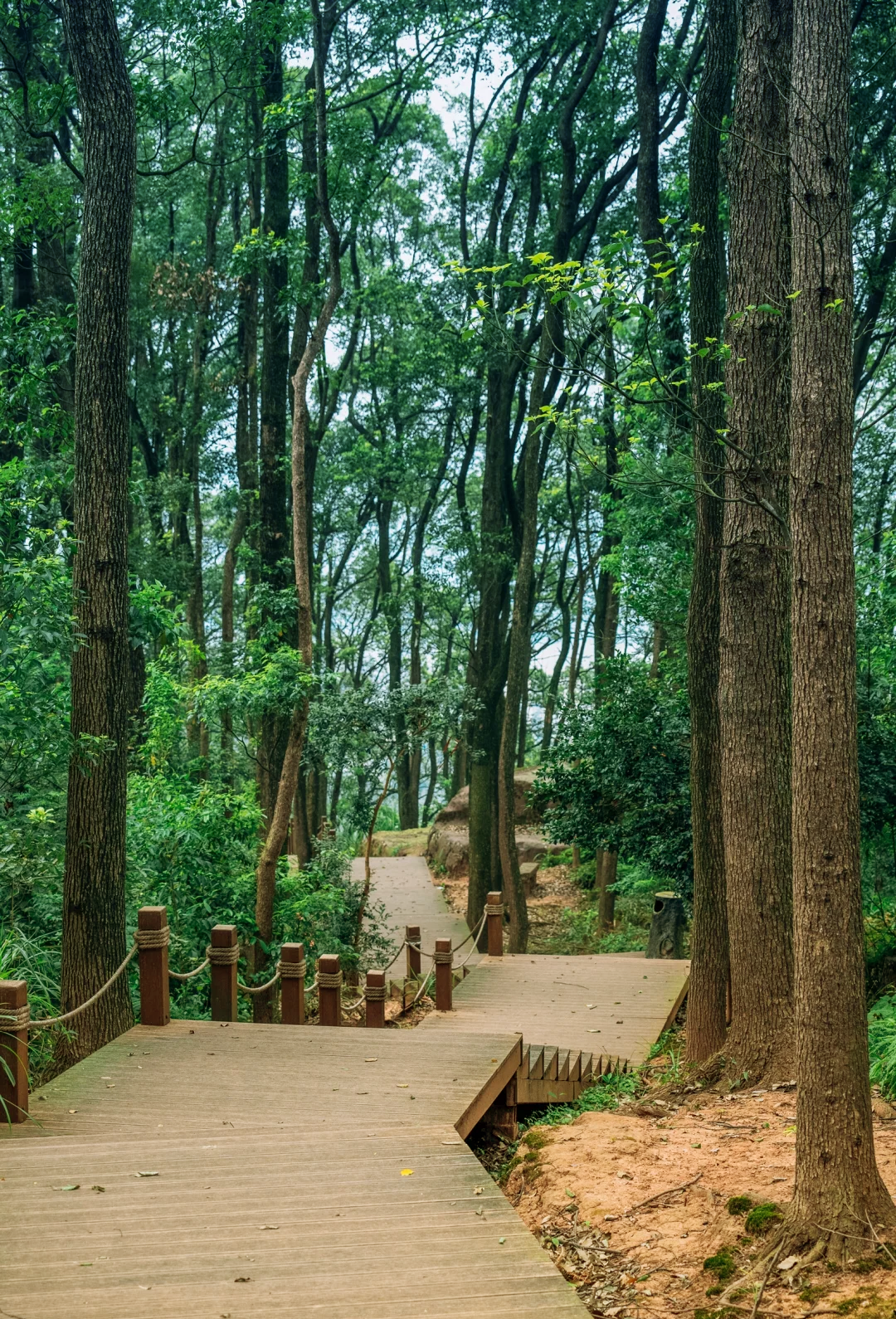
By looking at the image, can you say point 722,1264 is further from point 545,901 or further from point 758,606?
point 545,901

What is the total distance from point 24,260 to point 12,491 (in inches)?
220

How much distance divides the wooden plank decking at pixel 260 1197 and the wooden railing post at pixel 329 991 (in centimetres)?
164

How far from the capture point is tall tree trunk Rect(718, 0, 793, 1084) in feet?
24.5

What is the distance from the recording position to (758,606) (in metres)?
7.64

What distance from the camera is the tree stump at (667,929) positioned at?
46.7 feet

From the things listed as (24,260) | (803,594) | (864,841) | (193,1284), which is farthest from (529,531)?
(193,1284)

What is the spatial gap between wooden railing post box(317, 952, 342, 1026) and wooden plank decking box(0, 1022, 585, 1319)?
1.64 m

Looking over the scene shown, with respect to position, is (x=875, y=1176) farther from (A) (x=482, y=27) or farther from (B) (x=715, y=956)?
(A) (x=482, y=27)

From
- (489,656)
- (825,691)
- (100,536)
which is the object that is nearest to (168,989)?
(100,536)

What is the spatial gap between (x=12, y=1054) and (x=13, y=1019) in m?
0.22

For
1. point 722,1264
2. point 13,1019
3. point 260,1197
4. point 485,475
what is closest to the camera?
point 722,1264

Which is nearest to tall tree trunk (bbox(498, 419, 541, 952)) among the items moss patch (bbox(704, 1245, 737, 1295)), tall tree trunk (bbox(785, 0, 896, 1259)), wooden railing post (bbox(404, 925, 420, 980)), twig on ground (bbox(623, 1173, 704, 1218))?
wooden railing post (bbox(404, 925, 420, 980))

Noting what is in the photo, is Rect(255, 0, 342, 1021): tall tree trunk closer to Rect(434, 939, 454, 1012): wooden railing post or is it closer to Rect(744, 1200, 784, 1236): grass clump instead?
Rect(434, 939, 454, 1012): wooden railing post

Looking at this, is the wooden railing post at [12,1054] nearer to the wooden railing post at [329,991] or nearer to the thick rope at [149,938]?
the thick rope at [149,938]
